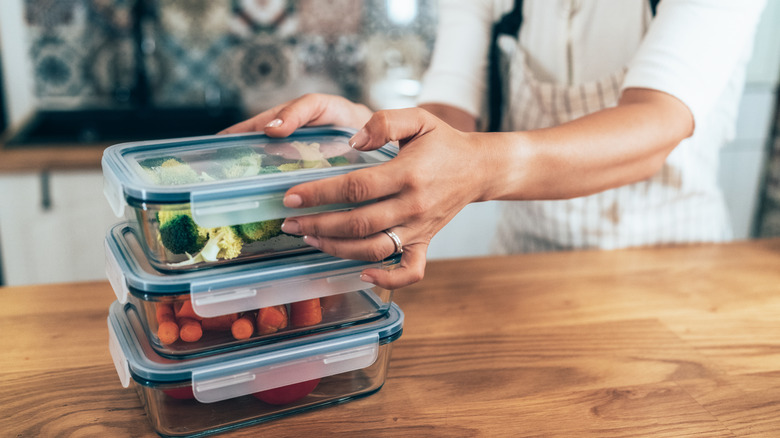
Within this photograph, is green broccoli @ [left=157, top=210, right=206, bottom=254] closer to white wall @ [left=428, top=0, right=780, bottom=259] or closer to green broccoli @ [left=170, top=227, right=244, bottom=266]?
green broccoli @ [left=170, top=227, right=244, bottom=266]

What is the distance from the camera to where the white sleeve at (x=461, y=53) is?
1.27m

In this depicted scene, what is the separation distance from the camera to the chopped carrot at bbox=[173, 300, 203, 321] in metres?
0.58

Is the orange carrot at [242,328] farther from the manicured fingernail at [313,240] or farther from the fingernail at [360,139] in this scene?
the fingernail at [360,139]

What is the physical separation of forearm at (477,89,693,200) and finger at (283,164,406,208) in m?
0.14

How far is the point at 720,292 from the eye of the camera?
3.27 feet

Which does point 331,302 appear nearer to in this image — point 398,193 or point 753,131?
point 398,193

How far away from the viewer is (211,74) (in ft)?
7.82

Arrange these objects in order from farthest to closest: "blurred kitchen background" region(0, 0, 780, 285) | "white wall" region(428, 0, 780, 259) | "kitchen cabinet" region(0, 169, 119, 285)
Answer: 1. "white wall" region(428, 0, 780, 259)
2. "blurred kitchen background" region(0, 0, 780, 285)
3. "kitchen cabinet" region(0, 169, 119, 285)

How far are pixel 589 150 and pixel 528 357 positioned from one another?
294 mm

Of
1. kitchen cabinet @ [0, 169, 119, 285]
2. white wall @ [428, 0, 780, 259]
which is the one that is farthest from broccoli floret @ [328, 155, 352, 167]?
white wall @ [428, 0, 780, 259]

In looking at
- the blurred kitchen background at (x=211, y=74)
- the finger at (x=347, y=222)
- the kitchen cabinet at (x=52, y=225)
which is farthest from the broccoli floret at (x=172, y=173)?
the blurred kitchen background at (x=211, y=74)

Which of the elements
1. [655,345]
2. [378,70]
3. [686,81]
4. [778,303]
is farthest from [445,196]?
[378,70]

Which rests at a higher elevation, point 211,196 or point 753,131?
point 211,196

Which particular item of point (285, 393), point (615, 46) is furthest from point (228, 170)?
point (615, 46)
